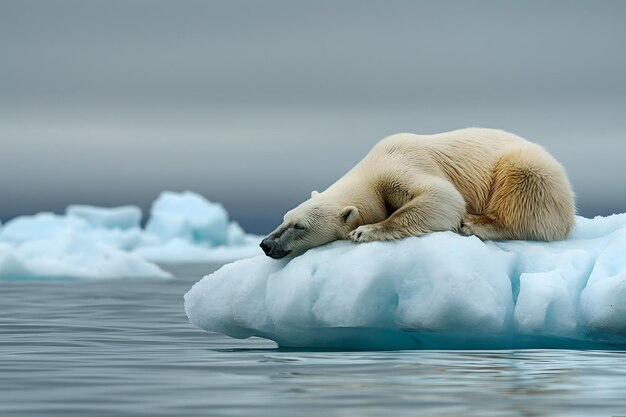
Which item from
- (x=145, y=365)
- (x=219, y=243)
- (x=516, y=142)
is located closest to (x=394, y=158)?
(x=516, y=142)

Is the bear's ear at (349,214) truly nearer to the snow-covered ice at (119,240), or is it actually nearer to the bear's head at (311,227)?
the bear's head at (311,227)

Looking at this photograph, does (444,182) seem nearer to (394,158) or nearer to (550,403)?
(394,158)

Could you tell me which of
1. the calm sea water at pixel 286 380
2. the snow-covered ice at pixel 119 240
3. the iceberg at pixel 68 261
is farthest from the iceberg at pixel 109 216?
the calm sea water at pixel 286 380

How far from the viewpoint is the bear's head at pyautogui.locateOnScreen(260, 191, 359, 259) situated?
430 inches

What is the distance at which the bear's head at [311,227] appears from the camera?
10.9 meters

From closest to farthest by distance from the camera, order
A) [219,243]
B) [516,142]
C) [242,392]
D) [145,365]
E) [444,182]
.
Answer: [242,392] < [145,365] < [444,182] < [516,142] < [219,243]

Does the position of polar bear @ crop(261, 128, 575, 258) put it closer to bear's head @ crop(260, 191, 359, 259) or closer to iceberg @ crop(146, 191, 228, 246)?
bear's head @ crop(260, 191, 359, 259)

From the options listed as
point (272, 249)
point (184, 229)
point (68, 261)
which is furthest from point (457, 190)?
point (184, 229)

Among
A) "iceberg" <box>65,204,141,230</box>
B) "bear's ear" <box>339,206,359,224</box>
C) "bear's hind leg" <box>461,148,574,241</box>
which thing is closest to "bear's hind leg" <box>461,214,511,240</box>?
"bear's hind leg" <box>461,148,574,241</box>

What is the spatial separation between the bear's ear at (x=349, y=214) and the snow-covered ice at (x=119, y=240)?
84.6 feet

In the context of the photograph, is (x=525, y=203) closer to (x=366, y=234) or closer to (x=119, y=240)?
(x=366, y=234)

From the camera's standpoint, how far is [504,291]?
1026cm

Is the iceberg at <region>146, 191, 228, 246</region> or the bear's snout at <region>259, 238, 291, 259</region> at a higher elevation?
the iceberg at <region>146, 191, 228, 246</region>

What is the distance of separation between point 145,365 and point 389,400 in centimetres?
323
